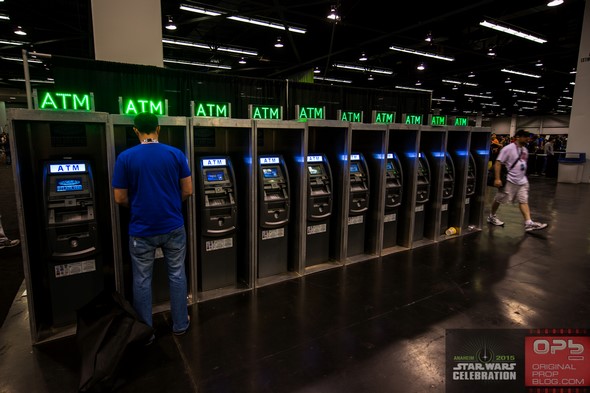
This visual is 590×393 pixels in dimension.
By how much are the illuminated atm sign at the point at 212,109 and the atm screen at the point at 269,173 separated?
73 centimetres

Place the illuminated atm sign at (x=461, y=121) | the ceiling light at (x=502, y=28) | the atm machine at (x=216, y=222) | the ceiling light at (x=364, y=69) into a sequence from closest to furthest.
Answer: the atm machine at (x=216, y=222) → the illuminated atm sign at (x=461, y=121) → the ceiling light at (x=502, y=28) → the ceiling light at (x=364, y=69)

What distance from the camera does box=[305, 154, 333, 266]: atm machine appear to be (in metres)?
4.10

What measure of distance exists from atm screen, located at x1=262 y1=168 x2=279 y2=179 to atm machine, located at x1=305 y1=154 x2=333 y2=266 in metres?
0.46

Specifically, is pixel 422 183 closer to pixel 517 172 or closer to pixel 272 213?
pixel 517 172

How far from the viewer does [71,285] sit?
2857 mm

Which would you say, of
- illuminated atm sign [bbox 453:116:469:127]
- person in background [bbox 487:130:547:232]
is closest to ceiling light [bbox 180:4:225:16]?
illuminated atm sign [bbox 453:116:469:127]

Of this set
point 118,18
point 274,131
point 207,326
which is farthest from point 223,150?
point 118,18

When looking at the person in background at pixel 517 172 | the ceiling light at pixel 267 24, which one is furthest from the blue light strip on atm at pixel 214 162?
the ceiling light at pixel 267 24

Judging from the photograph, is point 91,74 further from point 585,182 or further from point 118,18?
point 585,182

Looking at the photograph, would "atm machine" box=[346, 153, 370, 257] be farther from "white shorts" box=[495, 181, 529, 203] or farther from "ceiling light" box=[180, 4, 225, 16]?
"ceiling light" box=[180, 4, 225, 16]

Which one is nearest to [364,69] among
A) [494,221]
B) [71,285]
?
[494,221]

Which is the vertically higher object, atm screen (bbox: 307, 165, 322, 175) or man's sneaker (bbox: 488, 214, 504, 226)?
atm screen (bbox: 307, 165, 322, 175)

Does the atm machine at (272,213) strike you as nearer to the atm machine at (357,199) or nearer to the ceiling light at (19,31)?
the atm machine at (357,199)

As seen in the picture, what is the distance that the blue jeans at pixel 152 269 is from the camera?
2.58 meters
